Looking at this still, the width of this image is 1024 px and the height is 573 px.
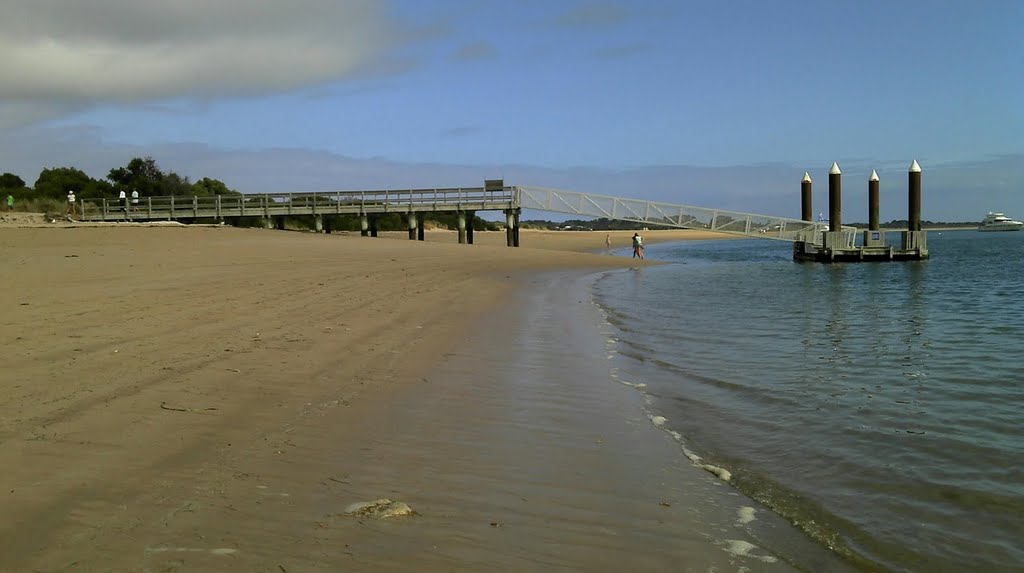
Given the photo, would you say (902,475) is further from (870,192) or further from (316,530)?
(870,192)

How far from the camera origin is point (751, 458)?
5.03m

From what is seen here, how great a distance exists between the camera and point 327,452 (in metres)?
4.48

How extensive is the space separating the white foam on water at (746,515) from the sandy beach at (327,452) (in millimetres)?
18

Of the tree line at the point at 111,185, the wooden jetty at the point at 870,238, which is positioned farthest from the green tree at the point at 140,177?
the wooden jetty at the point at 870,238

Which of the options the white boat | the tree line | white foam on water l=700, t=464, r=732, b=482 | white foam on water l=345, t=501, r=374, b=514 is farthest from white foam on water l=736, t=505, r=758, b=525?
the white boat

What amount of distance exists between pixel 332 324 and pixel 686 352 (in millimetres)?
4513

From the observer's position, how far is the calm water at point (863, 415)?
3893 mm

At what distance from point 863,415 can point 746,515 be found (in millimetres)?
2889

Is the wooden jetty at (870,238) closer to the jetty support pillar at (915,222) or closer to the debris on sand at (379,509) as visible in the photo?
the jetty support pillar at (915,222)

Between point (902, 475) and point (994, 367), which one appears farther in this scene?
point (994, 367)

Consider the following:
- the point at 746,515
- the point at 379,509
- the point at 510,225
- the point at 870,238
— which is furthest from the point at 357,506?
the point at 870,238

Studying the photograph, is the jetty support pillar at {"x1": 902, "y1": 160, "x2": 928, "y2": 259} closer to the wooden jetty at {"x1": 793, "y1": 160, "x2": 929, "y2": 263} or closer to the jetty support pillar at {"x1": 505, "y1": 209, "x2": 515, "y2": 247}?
the wooden jetty at {"x1": 793, "y1": 160, "x2": 929, "y2": 263}

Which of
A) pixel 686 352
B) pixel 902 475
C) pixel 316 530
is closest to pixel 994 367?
pixel 686 352

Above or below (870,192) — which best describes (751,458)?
below
